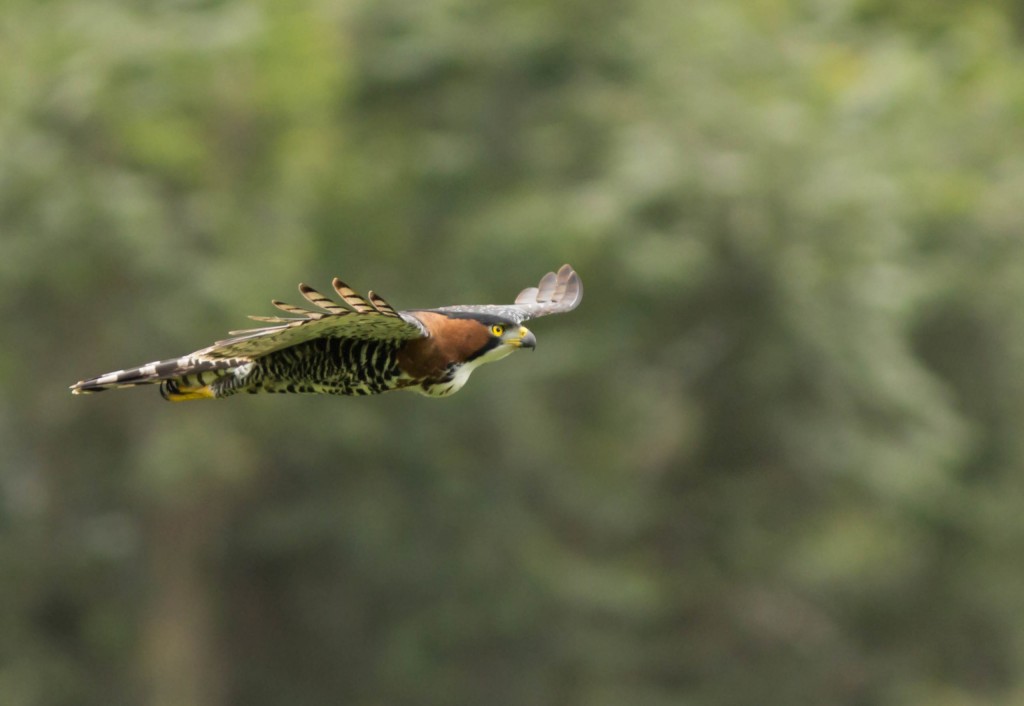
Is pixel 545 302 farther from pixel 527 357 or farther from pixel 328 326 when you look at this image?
pixel 527 357

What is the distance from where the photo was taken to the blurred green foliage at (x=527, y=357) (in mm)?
21641

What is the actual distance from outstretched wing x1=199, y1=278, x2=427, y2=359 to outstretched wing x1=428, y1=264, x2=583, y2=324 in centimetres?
66

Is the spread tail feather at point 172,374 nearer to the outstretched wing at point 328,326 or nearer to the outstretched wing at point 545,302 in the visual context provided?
the outstretched wing at point 328,326

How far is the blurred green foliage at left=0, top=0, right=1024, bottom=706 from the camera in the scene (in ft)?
71.0

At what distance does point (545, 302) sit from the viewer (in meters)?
8.19

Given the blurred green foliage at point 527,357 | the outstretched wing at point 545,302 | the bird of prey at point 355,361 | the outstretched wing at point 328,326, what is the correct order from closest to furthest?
the outstretched wing at point 328,326, the bird of prey at point 355,361, the outstretched wing at point 545,302, the blurred green foliage at point 527,357

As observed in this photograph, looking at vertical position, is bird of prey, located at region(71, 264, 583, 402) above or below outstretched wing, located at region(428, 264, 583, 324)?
Result: below

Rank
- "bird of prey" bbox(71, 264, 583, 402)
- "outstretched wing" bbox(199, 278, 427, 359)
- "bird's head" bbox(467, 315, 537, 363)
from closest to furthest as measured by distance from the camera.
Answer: "outstretched wing" bbox(199, 278, 427, 359)
"bird of prey" bbox(71, 264, 583, 402)
"bird's head" bbox(467, 315, 537, 363)

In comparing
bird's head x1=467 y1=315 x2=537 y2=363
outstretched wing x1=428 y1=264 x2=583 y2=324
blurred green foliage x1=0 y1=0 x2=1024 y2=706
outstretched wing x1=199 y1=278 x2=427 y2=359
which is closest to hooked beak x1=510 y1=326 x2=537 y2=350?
bird's head x1=467 y1=315 x2=537 y2=363

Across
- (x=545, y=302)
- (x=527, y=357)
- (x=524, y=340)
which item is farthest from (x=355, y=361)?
(x=527, y=357)

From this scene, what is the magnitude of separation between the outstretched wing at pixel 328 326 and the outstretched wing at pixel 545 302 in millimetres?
658

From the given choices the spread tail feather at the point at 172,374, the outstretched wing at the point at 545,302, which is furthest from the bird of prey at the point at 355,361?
the outstretched wing at the point at 545,302

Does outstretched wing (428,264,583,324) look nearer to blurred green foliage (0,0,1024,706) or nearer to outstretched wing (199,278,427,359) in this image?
outstretched wing (199,278,427,359)

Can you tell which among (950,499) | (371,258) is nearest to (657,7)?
(371,258)
